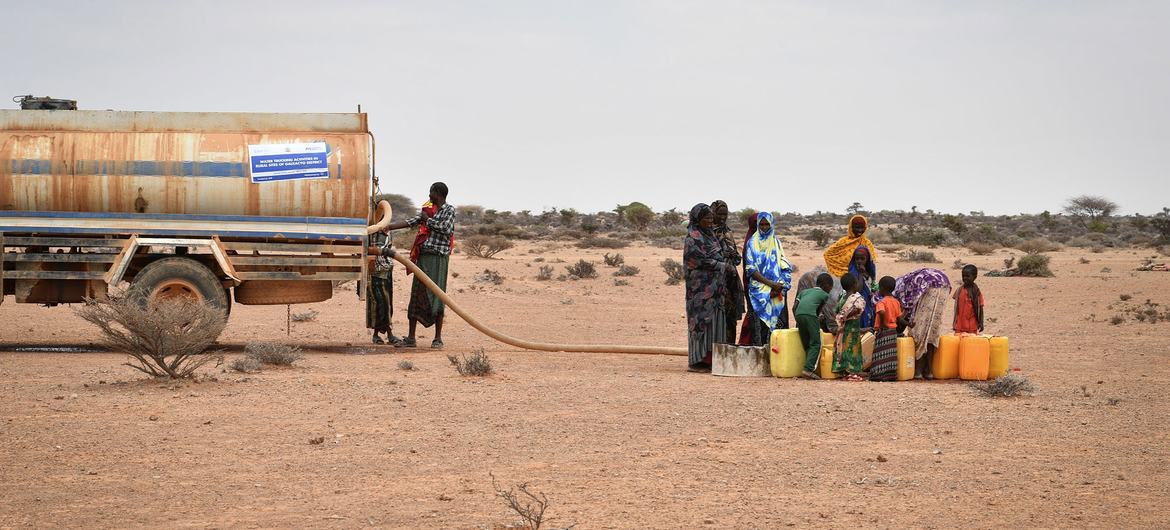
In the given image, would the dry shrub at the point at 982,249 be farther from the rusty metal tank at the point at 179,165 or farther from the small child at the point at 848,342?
the rusty metal tank at the point at 179,165

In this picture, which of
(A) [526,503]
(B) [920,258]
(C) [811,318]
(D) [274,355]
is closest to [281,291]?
(D) [274,355]

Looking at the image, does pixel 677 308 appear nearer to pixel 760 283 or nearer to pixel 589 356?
pixel 589 356

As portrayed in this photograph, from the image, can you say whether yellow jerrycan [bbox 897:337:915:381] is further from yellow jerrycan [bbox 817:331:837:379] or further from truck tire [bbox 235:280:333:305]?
truck tire [bbox 235:280:333:305]

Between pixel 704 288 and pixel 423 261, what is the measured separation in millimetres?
3547

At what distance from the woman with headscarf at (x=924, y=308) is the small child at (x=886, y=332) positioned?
14cm

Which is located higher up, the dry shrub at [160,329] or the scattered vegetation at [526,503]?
the dry shrub at [160,329]

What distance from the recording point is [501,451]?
8.13m

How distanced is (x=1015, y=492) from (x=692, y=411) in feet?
9.91

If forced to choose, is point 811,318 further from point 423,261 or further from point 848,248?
point 423,261

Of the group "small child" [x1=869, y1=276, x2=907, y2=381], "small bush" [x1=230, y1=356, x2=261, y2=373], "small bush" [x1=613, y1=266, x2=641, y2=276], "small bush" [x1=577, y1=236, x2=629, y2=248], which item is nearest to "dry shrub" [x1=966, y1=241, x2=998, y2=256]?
"small bush" [x1=577, y1=236, x2=629, y2=248]

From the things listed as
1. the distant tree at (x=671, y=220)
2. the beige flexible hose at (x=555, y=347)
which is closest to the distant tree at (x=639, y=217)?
the distant tree at (x=671, y=220)

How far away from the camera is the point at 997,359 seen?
11.5 meters

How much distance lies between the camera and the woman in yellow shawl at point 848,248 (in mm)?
12141

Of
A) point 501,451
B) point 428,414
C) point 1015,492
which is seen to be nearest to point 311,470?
point 501,451
